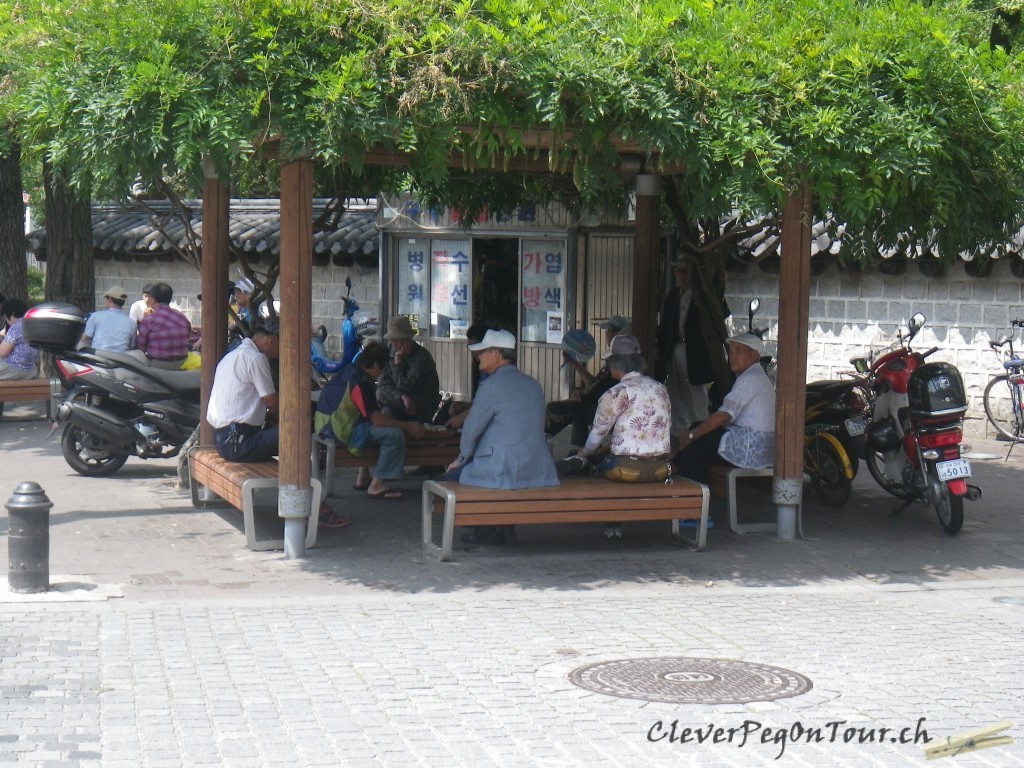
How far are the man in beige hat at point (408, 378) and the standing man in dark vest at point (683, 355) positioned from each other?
263 cm

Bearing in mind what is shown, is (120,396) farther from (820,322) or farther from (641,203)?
(820,322)

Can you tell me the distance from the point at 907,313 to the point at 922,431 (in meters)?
5.98

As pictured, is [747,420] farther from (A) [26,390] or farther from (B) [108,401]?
(A) [26,390]

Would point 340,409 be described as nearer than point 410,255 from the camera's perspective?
Yes

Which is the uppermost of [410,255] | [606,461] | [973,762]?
[410,255]

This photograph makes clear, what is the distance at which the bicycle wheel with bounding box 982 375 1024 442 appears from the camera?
47.0ft

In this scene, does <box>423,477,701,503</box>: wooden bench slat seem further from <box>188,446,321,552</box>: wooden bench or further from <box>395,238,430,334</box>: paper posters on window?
<box>395,238,430,334</box>: paper posters on window

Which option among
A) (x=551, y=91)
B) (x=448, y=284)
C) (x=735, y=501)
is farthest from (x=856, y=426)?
(x=448, y=284)

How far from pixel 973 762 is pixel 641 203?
7546 mm

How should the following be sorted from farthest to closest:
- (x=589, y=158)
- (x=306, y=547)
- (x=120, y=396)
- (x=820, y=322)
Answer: (x=820, y=322) → (x=120, y=396) → (x=306, y=547) → (x=589, y=158)

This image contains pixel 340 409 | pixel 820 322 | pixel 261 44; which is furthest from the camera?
pixel 820 322

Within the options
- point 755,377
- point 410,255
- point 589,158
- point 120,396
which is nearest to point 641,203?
point 755,377

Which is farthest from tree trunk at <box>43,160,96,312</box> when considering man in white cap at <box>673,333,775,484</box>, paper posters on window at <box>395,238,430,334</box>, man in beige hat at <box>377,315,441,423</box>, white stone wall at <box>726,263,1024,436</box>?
man in white cap at <box>673,333,775,484</box>

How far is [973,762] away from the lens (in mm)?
5156
